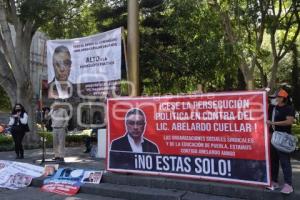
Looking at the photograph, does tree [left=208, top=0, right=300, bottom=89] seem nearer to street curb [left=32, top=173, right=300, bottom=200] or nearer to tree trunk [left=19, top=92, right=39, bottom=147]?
tree trunk [left=19, top=92, right=39, bottom=147]

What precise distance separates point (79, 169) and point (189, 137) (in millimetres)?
2788

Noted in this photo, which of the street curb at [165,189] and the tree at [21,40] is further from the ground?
the tree at [21,40]

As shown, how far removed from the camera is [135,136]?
Result: 30.9 feet

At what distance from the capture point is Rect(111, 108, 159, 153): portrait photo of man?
927 cm

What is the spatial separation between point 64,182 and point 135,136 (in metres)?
1.73

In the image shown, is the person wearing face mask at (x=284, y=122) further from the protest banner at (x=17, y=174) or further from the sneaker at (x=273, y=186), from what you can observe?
the protest banner at (x=17, y=174)

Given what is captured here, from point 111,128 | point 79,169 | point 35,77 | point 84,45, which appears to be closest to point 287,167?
point 111,128

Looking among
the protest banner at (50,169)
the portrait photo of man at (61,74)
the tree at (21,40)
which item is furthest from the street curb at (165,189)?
the tree at (21,40)

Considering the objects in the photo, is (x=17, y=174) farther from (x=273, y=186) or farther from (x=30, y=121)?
(x=30, y=121)

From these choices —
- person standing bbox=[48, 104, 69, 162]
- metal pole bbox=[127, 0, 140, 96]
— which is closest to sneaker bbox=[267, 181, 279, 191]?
metal pole bbox=[127, 0, 140, 96]

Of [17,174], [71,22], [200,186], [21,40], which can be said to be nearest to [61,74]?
[17,174]

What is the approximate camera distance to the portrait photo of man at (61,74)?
11.5m

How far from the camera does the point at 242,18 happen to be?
19484 millimetres

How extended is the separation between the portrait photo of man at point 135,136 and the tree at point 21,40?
9.14 meters
